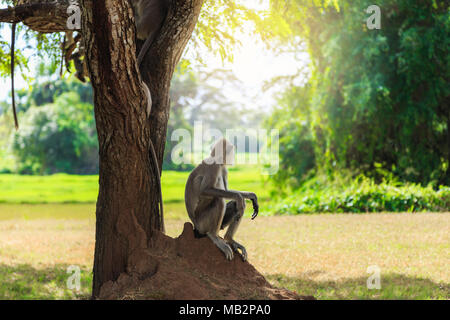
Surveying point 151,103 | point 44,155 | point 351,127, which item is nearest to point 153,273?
point 151,103

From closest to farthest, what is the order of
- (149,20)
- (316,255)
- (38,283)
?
(149,20), (38,283), (316,255)

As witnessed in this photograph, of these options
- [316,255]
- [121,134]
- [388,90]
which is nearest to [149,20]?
[121,134]

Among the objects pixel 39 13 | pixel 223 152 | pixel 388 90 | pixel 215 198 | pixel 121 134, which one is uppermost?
pixel 388 90

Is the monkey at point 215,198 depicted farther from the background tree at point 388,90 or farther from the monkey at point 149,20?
the background tree at point 388,90

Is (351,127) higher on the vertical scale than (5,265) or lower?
higher

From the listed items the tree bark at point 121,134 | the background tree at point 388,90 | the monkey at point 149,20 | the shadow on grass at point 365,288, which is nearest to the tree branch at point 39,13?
the monkey at point 149,20

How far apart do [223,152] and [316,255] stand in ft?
10.5

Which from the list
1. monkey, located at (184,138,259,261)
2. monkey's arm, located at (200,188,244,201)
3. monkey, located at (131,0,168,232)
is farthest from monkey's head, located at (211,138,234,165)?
monkey, located at (131,0,168,232)

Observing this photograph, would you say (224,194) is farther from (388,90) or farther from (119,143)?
(388,90)

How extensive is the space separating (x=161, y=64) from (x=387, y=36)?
9950 millimetres

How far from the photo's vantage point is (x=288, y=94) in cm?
1680

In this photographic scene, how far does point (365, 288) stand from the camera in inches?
206

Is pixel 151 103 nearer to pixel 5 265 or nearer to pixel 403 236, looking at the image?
pixel 5 265

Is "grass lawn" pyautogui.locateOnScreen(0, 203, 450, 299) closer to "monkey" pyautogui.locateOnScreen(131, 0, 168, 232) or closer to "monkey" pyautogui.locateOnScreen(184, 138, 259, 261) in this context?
"monkey" pyautogui.locateOnScreen(184, 138, 259, 261)
